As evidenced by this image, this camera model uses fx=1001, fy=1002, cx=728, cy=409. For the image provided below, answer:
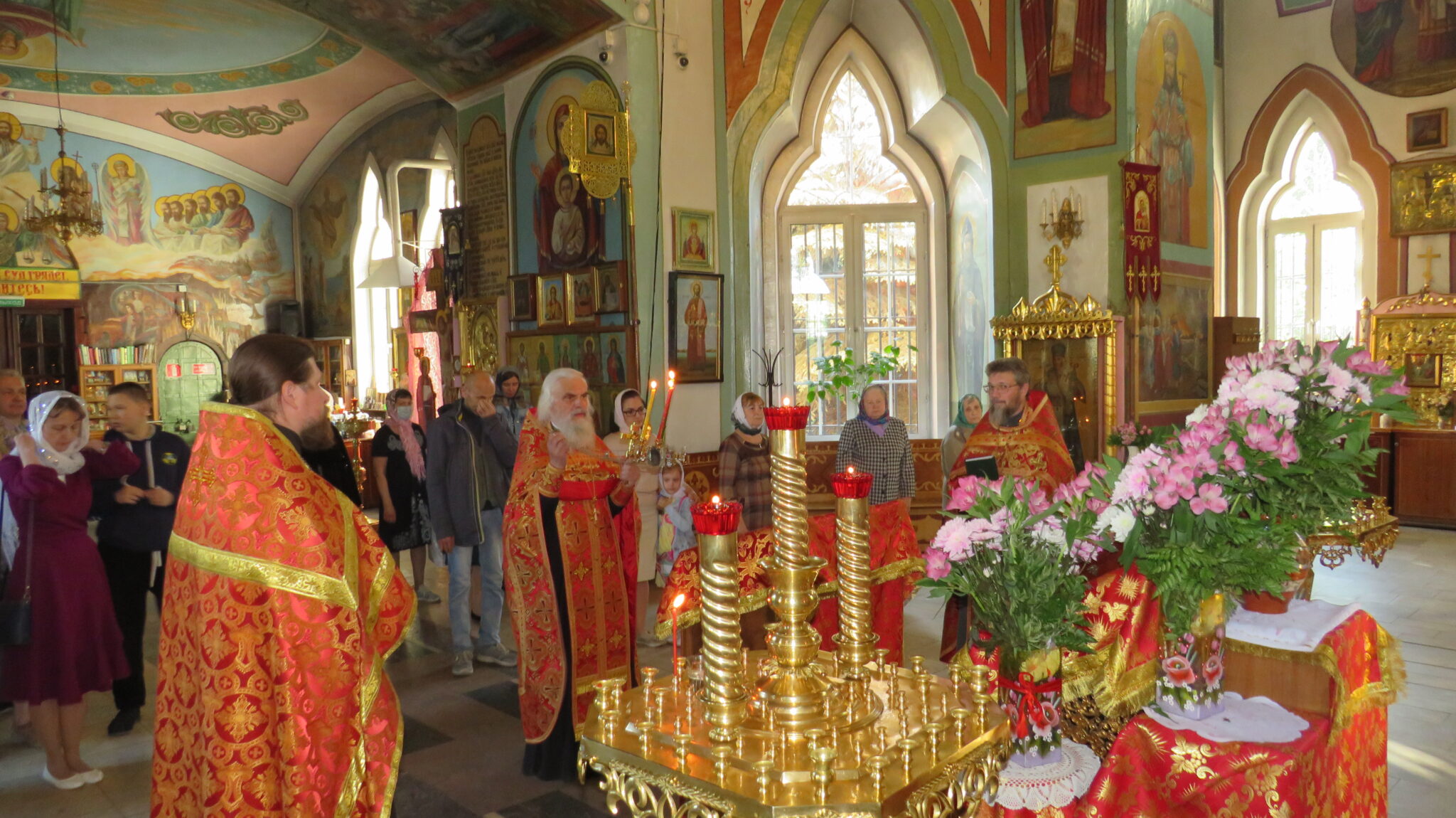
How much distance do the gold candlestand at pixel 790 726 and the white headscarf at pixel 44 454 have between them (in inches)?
142

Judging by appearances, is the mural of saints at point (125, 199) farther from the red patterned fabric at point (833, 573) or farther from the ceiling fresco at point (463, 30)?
the red patterned fabric at point (833, 573)

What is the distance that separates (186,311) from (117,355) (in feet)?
4.17

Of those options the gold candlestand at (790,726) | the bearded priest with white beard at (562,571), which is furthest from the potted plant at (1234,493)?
the bearded priest with white beard at (562,571)

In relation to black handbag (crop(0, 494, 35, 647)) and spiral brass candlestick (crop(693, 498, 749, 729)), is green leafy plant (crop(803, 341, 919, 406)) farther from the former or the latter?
spiral brass candlestick (crop(693, 498, 749, 729))

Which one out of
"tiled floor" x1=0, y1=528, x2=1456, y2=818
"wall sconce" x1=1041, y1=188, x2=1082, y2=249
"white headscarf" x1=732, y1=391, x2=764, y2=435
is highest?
"wall sconce" x1=1041, y1=188, x2=1082, y2=249

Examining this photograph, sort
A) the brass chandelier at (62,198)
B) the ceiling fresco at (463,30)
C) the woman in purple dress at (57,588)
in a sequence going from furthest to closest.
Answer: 1. the brass chandelier at (62,198)
2. the ceiling fresco at (463,30)
3. the woman in purple dress at (57,588)

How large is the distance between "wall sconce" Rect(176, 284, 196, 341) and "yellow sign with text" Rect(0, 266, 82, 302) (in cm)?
144

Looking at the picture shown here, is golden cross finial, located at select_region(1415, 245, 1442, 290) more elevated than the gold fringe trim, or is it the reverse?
golden cross finial, located at select_region(1415, 245, 1442, 290)

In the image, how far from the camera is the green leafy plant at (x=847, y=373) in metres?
11.0

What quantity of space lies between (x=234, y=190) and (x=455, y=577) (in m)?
14.3

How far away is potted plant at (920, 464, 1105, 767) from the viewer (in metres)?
2.44

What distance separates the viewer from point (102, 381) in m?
16.6

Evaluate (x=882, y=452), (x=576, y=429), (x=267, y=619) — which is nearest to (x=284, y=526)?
(x=267, y=619)

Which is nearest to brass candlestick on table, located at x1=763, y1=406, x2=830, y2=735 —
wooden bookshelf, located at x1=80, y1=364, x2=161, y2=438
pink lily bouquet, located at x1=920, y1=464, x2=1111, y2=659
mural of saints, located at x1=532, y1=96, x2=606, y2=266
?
pink lily bouquet, located at x1=920, y1=464, x2=1111, y2=659
